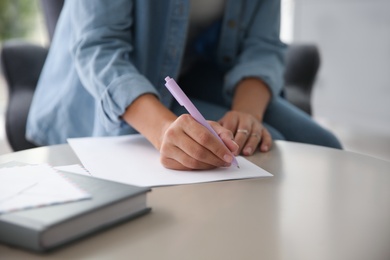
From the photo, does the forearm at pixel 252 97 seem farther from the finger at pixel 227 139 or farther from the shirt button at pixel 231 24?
the finger at pixel 227 139

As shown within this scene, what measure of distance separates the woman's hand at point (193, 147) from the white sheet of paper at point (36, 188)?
17cm

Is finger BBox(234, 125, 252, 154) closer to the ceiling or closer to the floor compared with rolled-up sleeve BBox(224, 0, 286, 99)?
closer to the floor

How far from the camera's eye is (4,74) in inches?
58.7

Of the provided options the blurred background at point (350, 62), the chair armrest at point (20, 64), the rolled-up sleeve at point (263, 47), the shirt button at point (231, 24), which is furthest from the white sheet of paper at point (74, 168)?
the blurred background at point (350, 62)

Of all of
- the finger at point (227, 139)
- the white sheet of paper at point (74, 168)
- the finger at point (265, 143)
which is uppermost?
the finger at point (227, 139)

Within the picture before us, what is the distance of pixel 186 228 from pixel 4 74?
1.12 meters

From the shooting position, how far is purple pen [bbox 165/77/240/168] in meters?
0.67

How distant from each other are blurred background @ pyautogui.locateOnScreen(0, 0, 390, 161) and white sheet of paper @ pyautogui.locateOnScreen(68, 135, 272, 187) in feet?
6.59

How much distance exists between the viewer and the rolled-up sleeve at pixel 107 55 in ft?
2.89

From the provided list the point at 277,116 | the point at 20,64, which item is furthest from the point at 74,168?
the point at 20,64

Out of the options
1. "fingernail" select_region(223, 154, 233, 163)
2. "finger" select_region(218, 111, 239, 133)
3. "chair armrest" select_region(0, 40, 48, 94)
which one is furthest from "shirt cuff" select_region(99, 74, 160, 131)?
"chair armrest" select_region(0, 40, 48, 94)

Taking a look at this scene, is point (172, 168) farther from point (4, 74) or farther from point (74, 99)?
point (4, 74)

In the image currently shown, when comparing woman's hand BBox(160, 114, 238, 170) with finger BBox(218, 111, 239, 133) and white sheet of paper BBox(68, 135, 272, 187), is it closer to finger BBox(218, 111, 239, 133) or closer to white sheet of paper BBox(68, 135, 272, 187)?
white sheet of paper BBox(68, 135, 272, 187)

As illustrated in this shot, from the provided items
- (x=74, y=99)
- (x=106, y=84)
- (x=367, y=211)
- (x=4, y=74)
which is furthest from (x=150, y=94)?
(x=4, y=74)
